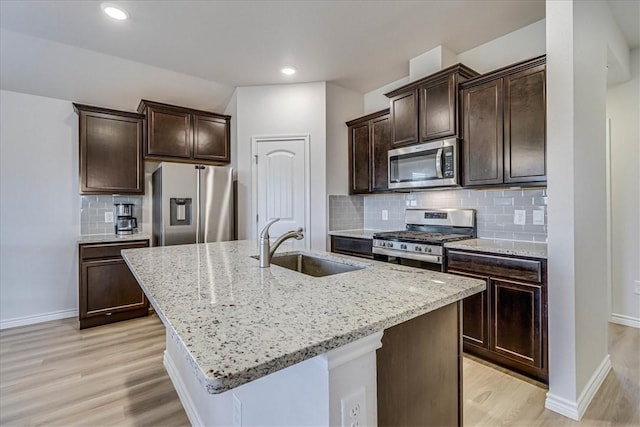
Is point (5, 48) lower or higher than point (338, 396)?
higher

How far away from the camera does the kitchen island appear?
0.64 metres

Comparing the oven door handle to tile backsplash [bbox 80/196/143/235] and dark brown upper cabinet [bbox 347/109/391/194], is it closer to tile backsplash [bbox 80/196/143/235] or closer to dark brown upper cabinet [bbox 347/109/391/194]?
dark brown upper cabinet [bbox 347/109/391/194]

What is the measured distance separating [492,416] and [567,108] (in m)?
1.83

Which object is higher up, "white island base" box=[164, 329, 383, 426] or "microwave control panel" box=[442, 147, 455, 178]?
"microwave control panel" box=[442, 147, 455, 178]

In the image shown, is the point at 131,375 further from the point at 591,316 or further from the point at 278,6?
the point at 591,316

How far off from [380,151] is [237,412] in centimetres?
298

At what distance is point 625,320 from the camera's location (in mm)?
3113

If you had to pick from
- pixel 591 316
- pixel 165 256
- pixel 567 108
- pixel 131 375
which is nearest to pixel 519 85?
pixel 567 108

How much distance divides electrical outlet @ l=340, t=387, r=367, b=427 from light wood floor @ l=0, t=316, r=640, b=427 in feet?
4.49

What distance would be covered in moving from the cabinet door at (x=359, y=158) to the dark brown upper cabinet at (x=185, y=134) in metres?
1.60

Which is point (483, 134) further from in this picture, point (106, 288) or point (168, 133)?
point (106, 288)

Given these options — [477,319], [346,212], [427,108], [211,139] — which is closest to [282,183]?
[346,212]

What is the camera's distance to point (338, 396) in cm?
76

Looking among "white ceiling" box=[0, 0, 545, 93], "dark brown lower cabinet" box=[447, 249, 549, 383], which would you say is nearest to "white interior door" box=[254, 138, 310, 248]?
"white ceiling" box=[0, 0, 545, 93]
